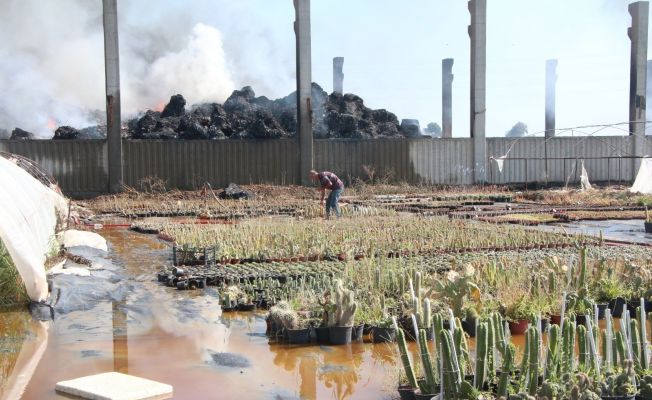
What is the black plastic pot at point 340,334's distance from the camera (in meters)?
6.47

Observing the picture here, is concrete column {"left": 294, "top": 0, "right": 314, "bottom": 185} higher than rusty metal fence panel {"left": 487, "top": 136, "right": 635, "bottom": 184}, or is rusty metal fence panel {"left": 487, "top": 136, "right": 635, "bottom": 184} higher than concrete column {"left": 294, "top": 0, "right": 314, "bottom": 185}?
concrete column {"left": 294, "top": 0, "right": 314, "bottom": 185}

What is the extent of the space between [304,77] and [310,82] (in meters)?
0.37

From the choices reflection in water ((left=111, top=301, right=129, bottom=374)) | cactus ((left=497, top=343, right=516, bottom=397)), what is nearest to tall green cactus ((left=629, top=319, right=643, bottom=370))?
cactus ((left=497, top=343, right=516, bottom=397))

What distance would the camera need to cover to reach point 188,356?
20.2ft

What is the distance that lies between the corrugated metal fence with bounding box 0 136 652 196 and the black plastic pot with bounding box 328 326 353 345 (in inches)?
833

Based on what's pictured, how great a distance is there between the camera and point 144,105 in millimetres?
41156

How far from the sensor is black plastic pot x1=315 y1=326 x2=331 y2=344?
21.5 feet

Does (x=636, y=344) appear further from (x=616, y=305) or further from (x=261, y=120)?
(x=261, y=120)

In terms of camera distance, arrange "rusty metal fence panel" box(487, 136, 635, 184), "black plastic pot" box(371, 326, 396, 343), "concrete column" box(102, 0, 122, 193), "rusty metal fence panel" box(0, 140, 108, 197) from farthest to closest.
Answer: "rusty metal fence panel" box(487, 136, 635, 184), "rusty metal fence panel" box(0, 140, 108, 197), "concrete column" box(102, 0, 122, 193), "black plastic pot" box(371, 326, 396, 343)

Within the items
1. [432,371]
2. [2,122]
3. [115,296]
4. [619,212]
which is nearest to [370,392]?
[432,371]

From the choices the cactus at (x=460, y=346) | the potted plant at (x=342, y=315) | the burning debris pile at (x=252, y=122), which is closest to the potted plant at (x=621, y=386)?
the cactus at (x=460, y=346)

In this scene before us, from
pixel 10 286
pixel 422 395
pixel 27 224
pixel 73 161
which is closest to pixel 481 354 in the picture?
pixel 422 395

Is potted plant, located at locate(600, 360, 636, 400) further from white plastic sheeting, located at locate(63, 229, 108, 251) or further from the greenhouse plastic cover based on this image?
white plastic sheeting, located at locate(63, 229, 108, 251)

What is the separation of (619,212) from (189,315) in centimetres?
1418
